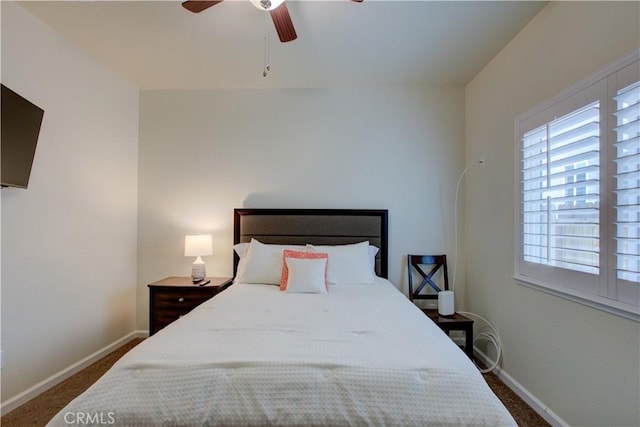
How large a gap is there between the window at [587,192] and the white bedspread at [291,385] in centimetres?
94

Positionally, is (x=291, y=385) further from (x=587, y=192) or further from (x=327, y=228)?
(x=327, y=228)

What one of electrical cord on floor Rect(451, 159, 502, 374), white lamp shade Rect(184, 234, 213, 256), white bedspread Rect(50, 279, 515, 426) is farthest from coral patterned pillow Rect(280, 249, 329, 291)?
electrical cord on floor Rect(451, 159, 502, 374)

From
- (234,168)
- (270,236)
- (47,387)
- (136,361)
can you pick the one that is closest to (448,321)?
(270,236)

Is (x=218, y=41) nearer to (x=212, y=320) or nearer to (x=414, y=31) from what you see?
(x=414, y=31)

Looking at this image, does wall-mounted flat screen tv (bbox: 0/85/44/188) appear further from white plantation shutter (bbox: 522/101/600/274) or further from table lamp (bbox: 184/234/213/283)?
white plantation shutter (bbox: 522/101/600/274)

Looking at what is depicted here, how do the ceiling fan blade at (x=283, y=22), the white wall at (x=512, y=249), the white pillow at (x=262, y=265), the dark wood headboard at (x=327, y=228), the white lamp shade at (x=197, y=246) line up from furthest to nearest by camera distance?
the dark wood headboard at (x=327, y=228) → the white lamp shade at (x=197, y=246) → the white pillow at (x=262, y=265) → the ceiling fan blade at (x=283, y=22) → the white wall at (x=512, y=249)

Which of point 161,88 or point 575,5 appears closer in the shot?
point 575,5

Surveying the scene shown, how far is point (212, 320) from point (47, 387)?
1738 mm

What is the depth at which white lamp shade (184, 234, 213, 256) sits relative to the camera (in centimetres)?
297

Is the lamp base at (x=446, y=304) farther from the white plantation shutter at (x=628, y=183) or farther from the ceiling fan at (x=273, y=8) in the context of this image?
the ceiling fan at (x=273, y=8)

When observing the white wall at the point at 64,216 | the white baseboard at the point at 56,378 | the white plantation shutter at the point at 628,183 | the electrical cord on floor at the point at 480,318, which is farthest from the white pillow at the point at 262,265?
the white plantation shutter at the point at 628,183

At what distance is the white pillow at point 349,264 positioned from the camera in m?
2.68

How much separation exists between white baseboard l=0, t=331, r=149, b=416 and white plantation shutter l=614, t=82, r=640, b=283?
3787mm

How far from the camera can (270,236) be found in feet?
10.5
